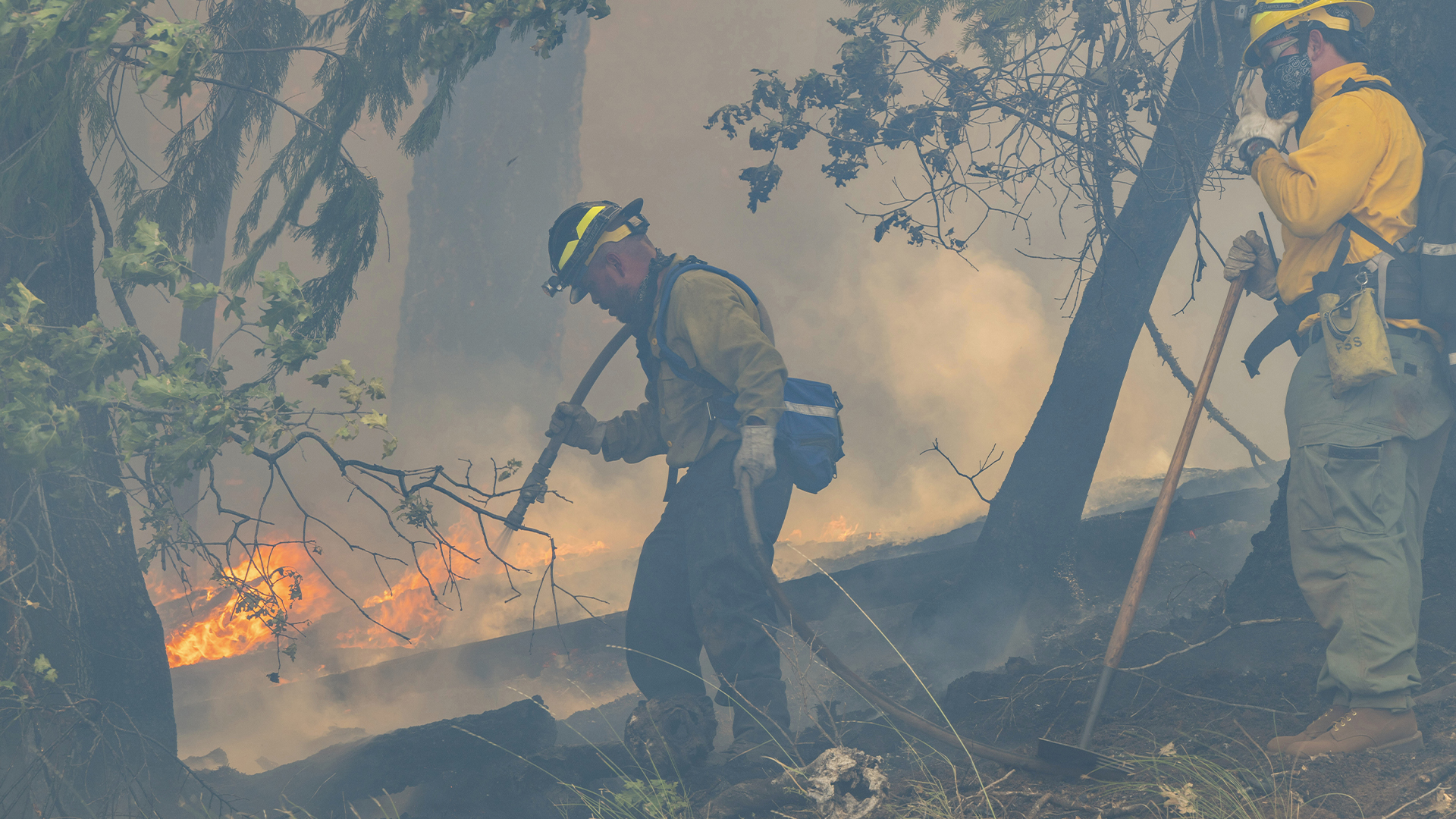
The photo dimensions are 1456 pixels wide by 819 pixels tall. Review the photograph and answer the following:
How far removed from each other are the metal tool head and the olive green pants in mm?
661

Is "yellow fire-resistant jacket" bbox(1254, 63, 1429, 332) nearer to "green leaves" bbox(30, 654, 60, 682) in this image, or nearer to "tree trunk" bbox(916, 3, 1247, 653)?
"tree trunk" bbox(916, 3, 1247, 653)

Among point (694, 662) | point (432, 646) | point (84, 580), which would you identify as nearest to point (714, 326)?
point (694, 662)

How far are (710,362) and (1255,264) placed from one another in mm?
1961

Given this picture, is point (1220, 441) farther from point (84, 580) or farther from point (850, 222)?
point (84, 580)

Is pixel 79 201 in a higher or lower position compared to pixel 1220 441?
higher

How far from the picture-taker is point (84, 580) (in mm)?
3416

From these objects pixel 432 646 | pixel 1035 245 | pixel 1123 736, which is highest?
pixel 1035 245

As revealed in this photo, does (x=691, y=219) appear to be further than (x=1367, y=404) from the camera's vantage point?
Yes

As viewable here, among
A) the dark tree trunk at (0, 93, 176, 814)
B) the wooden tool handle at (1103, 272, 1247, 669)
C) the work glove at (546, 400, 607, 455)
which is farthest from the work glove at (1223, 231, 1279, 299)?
the dark tree trunk at (0, 93, 176, 814)

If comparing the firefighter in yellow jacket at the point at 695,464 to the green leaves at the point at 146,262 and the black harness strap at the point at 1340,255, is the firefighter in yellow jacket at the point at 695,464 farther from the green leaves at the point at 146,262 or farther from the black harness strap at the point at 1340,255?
the black harness strap at the point at 1340,255

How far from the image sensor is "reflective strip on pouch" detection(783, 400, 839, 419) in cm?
378

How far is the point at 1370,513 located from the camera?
2.53 metres

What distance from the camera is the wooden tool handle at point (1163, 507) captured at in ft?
9.11

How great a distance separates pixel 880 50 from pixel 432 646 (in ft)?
23.3
